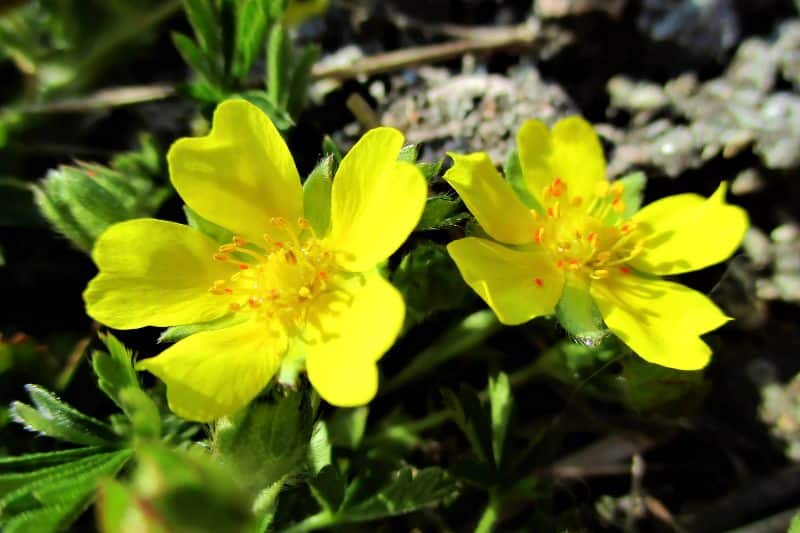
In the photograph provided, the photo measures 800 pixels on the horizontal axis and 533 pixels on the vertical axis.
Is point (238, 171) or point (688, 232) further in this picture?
point (688, 232)

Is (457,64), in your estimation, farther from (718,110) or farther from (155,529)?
(155,529)

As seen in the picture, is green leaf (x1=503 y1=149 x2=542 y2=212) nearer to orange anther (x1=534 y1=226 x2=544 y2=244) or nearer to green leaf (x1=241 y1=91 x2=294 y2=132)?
orange anther (x1=534 y1=226 x2=544 y2=244)

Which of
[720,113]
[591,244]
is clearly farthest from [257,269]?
[720,113]

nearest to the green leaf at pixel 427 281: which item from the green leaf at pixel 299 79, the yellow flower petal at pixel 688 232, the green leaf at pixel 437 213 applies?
the green leaf at pixel 437 213

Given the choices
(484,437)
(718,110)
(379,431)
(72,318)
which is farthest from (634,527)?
(72,318)

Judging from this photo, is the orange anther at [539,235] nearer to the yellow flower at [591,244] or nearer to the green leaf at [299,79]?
the yellow flower at [591,244]

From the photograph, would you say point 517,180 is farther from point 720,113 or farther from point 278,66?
point 720,113
